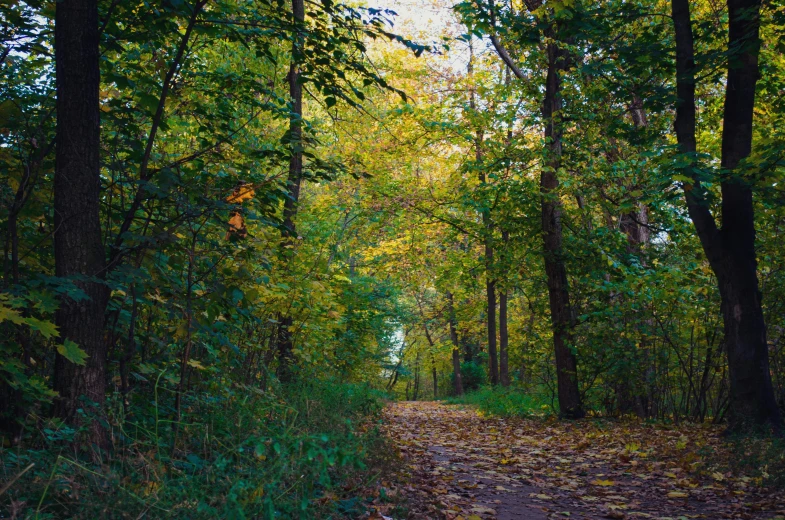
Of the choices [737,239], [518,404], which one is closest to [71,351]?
[737,239]

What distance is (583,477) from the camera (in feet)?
22.1

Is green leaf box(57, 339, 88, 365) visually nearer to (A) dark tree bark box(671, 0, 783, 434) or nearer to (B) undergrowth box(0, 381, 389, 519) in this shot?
(B) undergrowth box(0, 381, 389, 519)

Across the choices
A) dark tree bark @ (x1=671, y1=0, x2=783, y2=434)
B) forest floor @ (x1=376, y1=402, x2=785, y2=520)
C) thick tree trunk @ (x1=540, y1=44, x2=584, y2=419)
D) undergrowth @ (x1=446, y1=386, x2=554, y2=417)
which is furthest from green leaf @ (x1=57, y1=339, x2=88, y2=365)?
undergrowth @ (x1=446, y1=386, x2=554, y2=417)

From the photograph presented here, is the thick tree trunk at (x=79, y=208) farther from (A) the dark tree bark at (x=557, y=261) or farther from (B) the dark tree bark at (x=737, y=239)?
(A) the dark tree bark at (x=557, y=261)

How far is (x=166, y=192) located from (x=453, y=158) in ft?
47.3

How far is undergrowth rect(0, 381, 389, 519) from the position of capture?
10.2ft

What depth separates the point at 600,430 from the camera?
9852 millimetres

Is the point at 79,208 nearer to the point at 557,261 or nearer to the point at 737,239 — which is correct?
the point at 737,239

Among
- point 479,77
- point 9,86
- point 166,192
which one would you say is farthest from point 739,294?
point 479,77

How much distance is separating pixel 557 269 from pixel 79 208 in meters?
10.1

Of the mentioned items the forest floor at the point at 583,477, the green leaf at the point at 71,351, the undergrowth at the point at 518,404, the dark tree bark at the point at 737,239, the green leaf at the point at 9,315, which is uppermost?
the dark tree bark at the point at 737,239

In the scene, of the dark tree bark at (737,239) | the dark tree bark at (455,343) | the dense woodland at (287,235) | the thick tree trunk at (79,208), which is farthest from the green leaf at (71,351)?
the dark tree bark at (455,343)

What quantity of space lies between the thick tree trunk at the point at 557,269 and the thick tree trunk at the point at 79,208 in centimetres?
925

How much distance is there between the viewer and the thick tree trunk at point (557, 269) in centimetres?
1209
